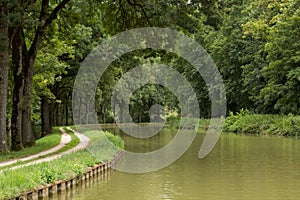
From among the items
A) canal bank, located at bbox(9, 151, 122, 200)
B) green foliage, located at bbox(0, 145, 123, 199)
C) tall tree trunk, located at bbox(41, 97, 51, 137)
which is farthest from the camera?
tall tree trunk, located at bbox(41, 97, 51, 137)

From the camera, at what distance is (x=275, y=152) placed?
26203mm

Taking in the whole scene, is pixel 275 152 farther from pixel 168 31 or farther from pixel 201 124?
pixel 201 124

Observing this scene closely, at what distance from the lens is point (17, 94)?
80.7ft

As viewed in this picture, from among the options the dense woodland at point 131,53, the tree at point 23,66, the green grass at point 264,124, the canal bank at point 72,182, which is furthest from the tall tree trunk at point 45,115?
the canal bank at point 72,182

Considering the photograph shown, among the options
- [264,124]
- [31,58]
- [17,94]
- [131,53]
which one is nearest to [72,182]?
[17,94]

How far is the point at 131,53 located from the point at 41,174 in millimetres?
16915

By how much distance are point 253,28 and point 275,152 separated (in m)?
22.1

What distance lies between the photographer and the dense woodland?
2159cm

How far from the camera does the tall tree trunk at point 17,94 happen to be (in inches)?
953

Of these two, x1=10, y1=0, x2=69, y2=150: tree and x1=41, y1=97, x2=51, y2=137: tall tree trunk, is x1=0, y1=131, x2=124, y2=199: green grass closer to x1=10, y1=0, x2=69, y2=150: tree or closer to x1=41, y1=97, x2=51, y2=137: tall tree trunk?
x1=10, y1=0, x2=69, y2=150: tree

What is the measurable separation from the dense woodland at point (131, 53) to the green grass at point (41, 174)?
5631 millimetres

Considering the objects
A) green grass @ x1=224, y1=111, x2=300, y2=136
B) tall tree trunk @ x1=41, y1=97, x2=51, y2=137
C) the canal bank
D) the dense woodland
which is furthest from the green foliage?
green grass @ x1=224, y1=111, x2=300, y2=136

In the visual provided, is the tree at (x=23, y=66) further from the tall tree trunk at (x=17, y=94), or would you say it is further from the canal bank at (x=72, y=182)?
the canal bank at (x=72, y=182)

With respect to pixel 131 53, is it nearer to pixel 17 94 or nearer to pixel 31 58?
pixel 31 58
